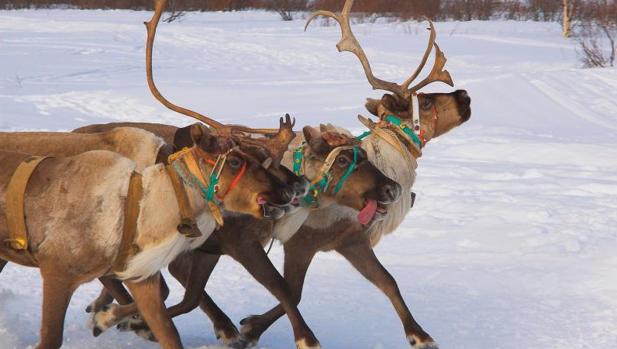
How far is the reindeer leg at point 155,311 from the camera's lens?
15.7ft

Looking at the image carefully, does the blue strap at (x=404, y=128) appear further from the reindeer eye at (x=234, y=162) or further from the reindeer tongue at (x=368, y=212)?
the reindeer eye at (x=234, y=162)

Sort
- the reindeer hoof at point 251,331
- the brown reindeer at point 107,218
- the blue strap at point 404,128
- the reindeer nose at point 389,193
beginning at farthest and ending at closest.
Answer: the blue strap at point 404,128 → the reindeer hoof at point 251,331 → the reindeer nose at point 389,193 → the brown reindeer at point 107,218

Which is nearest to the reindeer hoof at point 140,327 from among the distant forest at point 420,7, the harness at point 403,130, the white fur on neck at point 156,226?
the white fur on neck at point 156,226

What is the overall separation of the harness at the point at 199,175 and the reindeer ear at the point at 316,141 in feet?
3.10

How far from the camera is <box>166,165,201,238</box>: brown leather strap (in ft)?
15.2

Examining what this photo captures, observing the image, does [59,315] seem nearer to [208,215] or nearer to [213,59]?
[208,215]

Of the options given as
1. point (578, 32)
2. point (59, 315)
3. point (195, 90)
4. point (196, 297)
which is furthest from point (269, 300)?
point (578, 32)

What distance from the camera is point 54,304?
469 centimetres

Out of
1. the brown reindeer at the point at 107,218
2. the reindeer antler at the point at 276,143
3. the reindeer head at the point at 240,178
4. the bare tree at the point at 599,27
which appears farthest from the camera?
the bare tree at the point at 599,27

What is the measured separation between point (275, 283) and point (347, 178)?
683mm

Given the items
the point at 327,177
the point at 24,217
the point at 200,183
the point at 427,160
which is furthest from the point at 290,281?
the point at 427,160

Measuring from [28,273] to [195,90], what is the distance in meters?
11.1

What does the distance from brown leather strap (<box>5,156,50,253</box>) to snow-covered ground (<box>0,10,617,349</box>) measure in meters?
1.04

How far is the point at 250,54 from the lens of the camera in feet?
78.8
